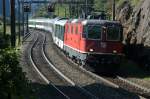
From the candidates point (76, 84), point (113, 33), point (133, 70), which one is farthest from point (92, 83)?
point (133, 70)

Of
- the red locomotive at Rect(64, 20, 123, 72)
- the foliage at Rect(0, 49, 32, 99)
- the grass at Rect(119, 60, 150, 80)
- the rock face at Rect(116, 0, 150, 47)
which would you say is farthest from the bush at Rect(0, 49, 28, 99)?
the rock face at Rect(116, 0, 150, 47)

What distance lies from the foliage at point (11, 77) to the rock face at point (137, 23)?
772 inches

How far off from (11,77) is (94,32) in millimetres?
16622

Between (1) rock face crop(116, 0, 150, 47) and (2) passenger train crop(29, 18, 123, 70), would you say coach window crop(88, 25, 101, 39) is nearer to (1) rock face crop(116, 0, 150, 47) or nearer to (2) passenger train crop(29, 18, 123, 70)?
(2) passenger train crop(29, 18, 123, 70)

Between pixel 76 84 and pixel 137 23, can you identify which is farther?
pixel 137 23

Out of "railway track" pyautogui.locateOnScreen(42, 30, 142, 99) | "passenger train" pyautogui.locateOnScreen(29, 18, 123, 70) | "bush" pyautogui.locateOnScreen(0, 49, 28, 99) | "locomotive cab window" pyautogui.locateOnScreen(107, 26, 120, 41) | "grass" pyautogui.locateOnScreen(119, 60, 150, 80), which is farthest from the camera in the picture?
"locomotive cab window" pyautogui.locateOnScreen(107, 26, 120, 41)

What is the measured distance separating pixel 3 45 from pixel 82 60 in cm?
1557

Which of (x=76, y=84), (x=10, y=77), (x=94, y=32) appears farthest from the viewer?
(x=94, y=32)

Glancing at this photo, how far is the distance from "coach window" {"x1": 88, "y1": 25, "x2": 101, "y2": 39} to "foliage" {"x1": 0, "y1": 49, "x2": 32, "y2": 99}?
1524 centimetres

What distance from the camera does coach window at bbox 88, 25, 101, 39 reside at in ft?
96.2

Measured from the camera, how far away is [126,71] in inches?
1202

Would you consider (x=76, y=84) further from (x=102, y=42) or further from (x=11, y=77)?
(x=11, y=77)

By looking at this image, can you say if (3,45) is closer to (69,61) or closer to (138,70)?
(138,70)

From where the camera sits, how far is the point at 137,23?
38375 millimetres
